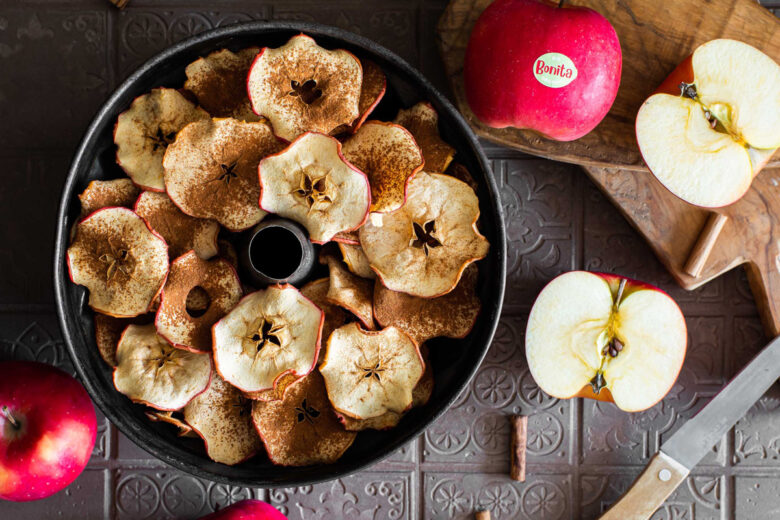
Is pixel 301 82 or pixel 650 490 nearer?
pixel 301 82

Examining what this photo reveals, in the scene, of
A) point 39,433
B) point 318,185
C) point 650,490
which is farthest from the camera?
point 650,490

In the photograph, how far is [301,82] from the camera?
31.2 inches

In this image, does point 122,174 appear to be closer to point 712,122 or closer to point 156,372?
point 156,372

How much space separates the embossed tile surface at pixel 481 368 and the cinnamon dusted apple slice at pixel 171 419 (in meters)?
0.22

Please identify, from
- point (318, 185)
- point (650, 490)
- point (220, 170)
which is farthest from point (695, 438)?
point (220, 170)

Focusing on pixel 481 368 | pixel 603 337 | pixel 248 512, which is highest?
pixel 603 337

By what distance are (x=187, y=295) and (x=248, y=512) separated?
1.16 feet

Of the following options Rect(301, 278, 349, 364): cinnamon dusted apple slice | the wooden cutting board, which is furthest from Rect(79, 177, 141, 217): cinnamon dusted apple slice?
the wooden cutting board

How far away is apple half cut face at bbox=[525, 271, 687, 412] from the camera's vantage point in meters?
0.93

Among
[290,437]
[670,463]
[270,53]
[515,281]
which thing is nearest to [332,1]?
[270,53]

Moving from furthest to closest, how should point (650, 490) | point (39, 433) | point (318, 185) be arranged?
point (650, 490)
point (39, 433)
point (318, 185)

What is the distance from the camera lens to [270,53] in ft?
A: 2.55

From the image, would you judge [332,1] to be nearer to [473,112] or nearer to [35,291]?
[473,112]

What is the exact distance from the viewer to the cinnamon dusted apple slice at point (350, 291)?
79 cm
